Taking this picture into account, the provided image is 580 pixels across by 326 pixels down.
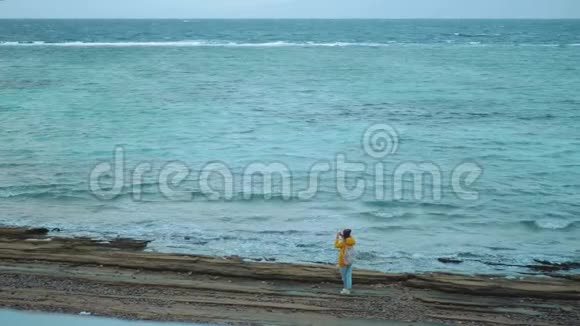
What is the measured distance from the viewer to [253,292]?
41.2 ft

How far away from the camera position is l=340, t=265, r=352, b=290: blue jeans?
12.4 metres

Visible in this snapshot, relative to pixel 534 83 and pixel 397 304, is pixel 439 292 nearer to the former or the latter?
pixel 397 304

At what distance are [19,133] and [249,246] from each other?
19231 millimetres

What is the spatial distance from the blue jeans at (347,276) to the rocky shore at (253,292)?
0.23m

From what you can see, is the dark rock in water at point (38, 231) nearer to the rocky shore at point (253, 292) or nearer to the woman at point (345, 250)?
the rocky shore at point (253, 292)

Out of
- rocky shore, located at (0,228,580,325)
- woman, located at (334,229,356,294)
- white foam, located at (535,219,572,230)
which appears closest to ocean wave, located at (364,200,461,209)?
white foam, located at (535,219,572,230)

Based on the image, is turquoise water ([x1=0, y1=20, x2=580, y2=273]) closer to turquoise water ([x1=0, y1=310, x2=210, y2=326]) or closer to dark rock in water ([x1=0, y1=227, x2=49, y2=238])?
dark rock in water ([x1=0, y1=227, x2=49, y2=238])

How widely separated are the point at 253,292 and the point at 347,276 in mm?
1827

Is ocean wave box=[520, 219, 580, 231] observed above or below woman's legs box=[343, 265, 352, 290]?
above

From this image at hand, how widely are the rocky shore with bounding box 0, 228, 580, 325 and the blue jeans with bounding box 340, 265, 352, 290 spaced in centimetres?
23

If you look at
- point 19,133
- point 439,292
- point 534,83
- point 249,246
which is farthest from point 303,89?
point 439,292

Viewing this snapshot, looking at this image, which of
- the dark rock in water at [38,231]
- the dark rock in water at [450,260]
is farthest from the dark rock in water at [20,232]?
the dark rock in water at [450,260]

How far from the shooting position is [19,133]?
3088 centimetres

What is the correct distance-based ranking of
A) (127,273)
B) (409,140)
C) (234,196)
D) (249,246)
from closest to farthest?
(127,273)
(249,246)
(234,196)
(409,140)
